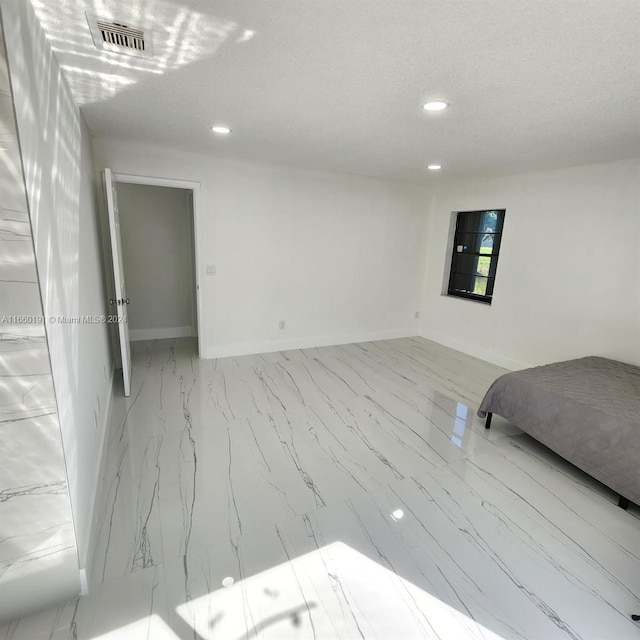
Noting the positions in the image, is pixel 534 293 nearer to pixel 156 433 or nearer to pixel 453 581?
pixel 453 581

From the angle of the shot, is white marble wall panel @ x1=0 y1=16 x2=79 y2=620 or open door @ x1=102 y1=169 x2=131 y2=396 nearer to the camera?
white marble wall panel @ x1=0 y1=16 x2=79 y2=620

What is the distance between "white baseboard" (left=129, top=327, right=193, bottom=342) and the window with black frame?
4.03 metres

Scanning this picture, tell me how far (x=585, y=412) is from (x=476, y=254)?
9.96ft

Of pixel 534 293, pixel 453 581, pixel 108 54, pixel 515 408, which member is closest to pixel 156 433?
pixel 453 581

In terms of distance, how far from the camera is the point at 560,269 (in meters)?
3.77

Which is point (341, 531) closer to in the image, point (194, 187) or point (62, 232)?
point (62, 232)

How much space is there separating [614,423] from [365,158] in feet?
9.93

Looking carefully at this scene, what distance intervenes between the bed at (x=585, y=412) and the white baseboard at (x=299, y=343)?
7.88ft

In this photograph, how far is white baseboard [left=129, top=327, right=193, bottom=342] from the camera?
4.85 meters

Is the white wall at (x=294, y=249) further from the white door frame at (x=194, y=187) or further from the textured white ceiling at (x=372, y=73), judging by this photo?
the textured white ceiling at (x=372, y=73)

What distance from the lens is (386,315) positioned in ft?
17.7

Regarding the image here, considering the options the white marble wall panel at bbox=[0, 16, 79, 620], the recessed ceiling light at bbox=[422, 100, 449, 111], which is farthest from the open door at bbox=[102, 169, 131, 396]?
the recessed ceiling light at bbox=[422, 100, 449, 111]

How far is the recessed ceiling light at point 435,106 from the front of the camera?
2.13 metres

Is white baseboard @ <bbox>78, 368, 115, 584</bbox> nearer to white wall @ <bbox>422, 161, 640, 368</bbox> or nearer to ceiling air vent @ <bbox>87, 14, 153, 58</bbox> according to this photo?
ceiling air vent @ <bbox>87, 14, 153, 58</bbox>
